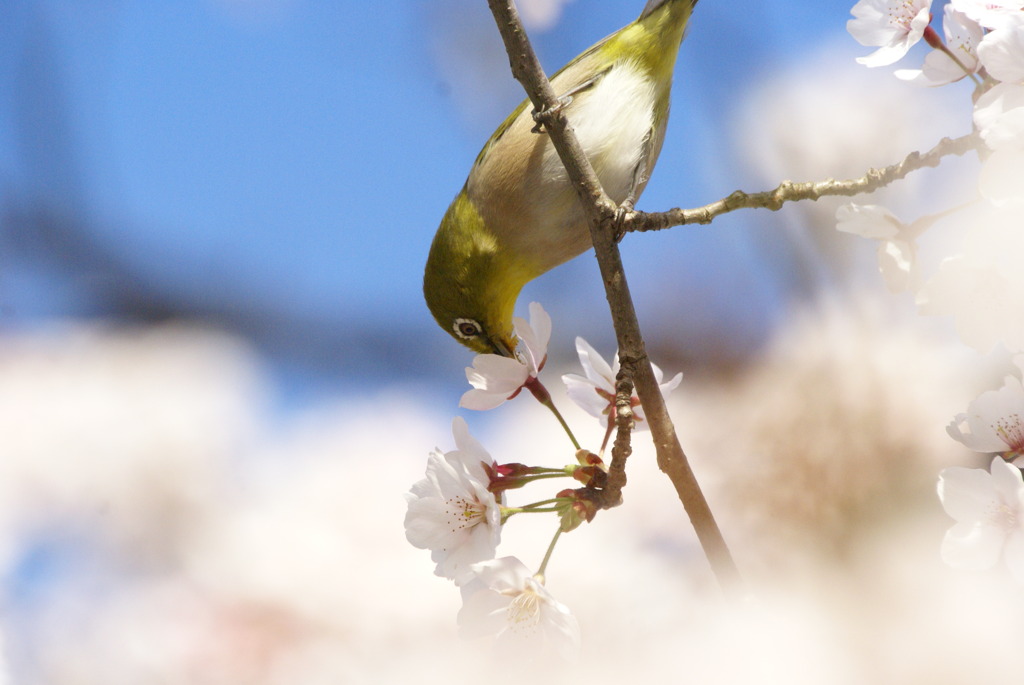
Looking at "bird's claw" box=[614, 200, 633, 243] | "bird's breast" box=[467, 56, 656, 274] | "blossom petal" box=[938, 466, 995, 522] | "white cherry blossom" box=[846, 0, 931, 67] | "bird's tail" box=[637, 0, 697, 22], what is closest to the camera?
→ "blossom petal" box=[938, 466, 995, 522]

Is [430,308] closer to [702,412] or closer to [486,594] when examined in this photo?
[702,412]

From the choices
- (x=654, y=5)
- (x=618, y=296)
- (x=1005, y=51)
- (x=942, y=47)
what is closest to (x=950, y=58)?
(x=942, y=47)

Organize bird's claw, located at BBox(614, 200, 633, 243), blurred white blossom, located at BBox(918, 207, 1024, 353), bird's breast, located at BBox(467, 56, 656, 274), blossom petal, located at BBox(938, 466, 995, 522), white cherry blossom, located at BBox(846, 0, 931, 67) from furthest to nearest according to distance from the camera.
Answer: bird's breast, located at BBox(467, 56, 656, 274) → bird's claw, located at BBox(614, 200, 633, 243) → white cherry blossom, located at BBox(846, 0, 931, 67) → blossom petal, located at BBox(938, 466, 995, 522) → blurred white blossom, located at BBox(918, 207, 1024, 353)

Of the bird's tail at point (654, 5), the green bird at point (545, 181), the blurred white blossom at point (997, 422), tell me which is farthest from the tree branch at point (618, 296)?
the bird's tail at point (654, 5)

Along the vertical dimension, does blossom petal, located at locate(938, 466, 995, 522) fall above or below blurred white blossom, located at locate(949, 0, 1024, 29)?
below

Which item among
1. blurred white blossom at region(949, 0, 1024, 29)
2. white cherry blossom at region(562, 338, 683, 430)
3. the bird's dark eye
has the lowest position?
white cherry blossom at region(562, 338, 683, 430)

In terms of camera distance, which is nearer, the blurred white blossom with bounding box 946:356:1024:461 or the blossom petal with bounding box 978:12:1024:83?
the blossom petal with bounding box 978:12:1024:83

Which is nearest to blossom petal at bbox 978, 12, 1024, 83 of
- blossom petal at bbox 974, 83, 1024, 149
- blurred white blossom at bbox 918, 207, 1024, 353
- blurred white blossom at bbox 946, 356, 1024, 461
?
blossom petal at bbox 974, 83, 1024, 149

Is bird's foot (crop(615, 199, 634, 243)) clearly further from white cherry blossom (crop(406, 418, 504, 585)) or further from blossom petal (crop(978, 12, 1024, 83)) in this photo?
blossom petal (crop(978, 12, 1024, 83))

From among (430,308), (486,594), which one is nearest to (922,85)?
(486,594)
